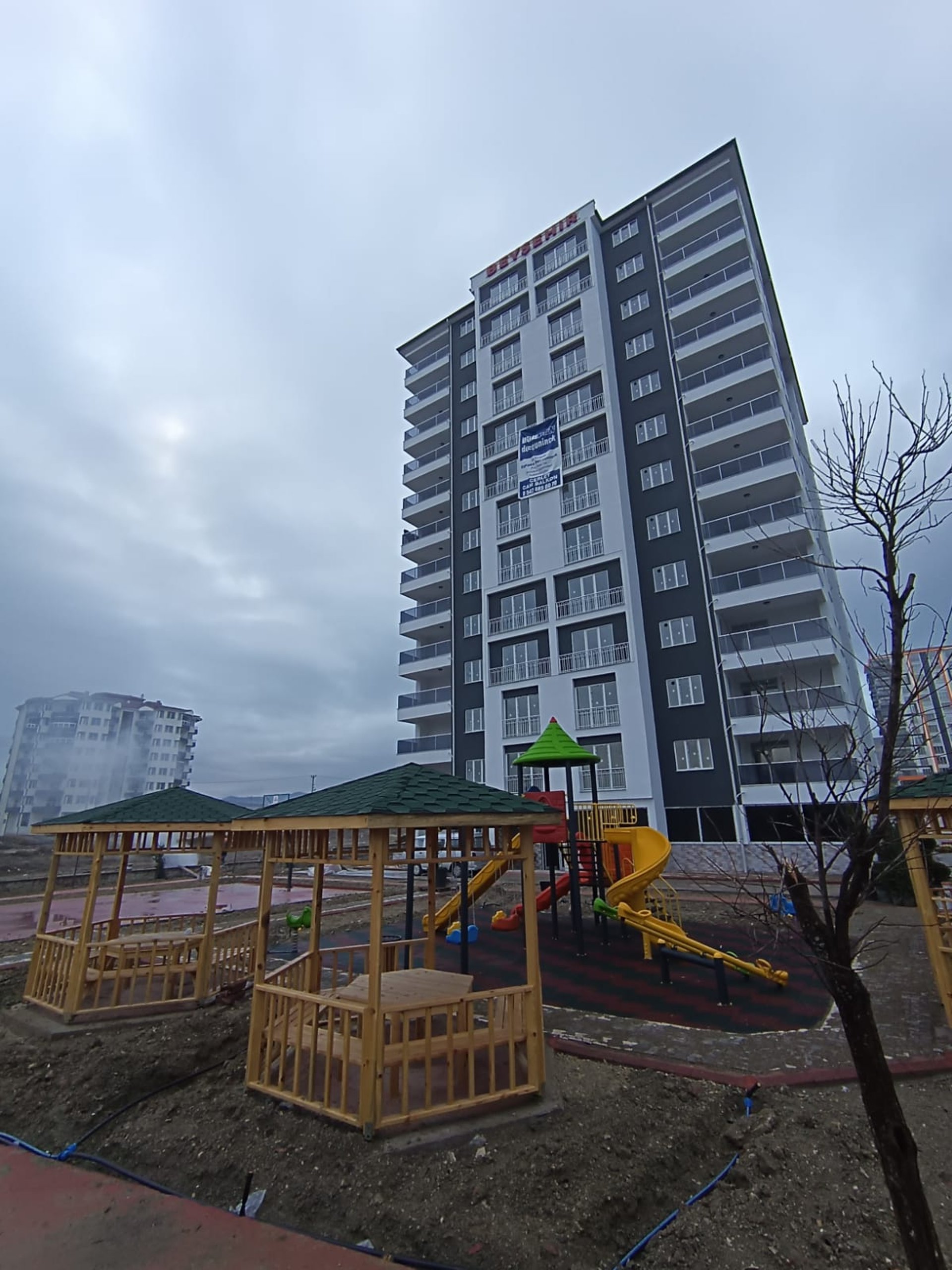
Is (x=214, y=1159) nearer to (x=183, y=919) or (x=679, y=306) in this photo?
(x=183, y=919)

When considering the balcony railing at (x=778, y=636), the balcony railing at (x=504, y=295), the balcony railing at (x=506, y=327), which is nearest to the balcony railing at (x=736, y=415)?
the balcony railing at (x=778, y=636)

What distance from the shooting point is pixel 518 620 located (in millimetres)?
30875

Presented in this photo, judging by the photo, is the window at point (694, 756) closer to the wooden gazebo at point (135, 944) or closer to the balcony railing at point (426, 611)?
the balcony railing at point (426, 611)

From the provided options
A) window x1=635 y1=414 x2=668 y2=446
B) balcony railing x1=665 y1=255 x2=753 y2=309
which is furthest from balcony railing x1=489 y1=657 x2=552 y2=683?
balcony railing x1=665 y1=255 x2=753 y2=309

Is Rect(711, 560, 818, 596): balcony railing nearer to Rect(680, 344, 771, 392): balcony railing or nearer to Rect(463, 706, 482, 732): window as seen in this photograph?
Rect(680, 344, 771, 392): balcony railing

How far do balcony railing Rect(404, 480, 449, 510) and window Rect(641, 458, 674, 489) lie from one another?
13367 millimetres

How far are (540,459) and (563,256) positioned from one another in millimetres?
13445

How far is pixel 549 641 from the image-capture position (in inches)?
1148

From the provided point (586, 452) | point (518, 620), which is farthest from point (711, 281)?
point (518, 620)

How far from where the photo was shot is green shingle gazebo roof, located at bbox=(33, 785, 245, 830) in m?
8.59

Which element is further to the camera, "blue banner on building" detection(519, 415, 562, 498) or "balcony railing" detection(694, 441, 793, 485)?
"blue banner on building" detection(519, 415, 562, 498)

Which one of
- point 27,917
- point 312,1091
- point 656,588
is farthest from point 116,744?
point 312,1091

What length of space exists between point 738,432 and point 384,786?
2748 centimetres

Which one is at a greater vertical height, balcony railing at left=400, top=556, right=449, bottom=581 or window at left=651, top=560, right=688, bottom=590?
balcony railing at left=400, top=556, right=449, bottom=581
